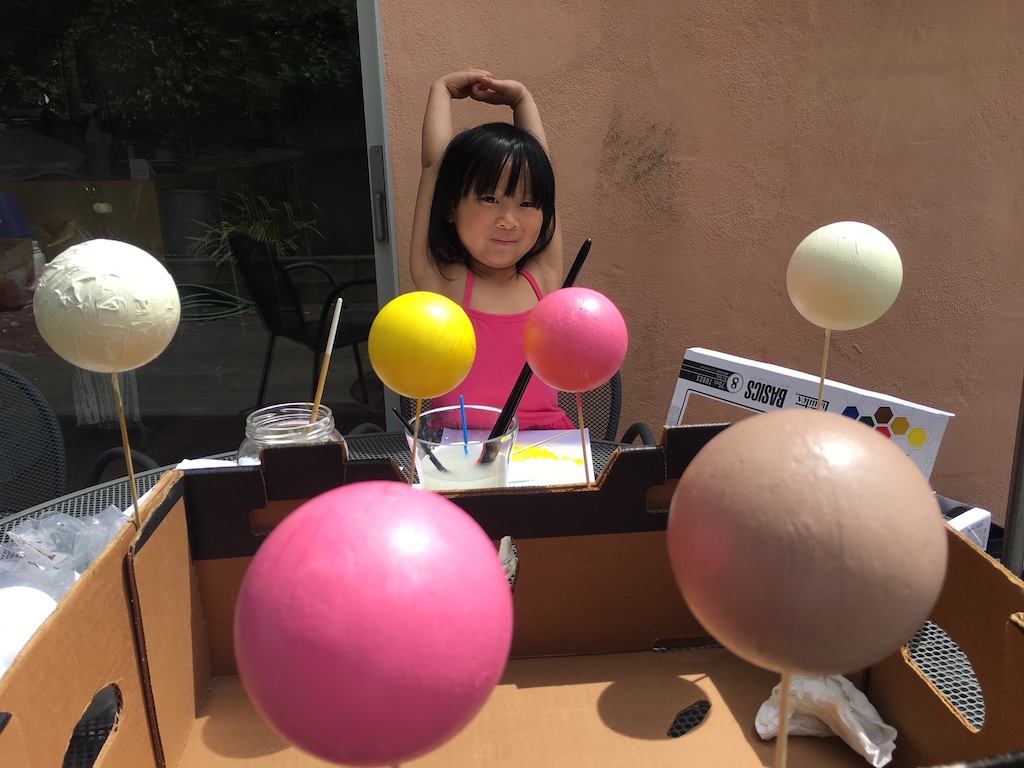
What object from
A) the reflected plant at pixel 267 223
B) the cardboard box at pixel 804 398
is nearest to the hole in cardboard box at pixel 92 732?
the cardboard box at pixel 804 398

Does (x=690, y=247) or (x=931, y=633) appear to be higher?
(x=690, y=247)

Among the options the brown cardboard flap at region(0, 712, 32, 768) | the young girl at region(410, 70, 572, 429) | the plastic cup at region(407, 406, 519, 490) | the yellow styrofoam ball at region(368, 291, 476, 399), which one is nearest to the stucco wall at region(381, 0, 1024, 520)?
the young girl at region(410, 70, 572, 429)

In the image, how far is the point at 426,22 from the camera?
1.80 m

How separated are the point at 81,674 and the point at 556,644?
0.49m

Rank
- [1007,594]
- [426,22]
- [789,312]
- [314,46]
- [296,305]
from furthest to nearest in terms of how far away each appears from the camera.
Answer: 1. [296,305]
2. [314,46]
3. [789,312]
4. [426,22]
5. [1007,594]

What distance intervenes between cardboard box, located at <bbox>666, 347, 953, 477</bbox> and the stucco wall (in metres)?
0.69

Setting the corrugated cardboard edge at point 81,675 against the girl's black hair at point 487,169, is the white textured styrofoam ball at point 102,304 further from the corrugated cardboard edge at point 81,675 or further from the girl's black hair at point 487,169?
the girl's black hair at point 487,169

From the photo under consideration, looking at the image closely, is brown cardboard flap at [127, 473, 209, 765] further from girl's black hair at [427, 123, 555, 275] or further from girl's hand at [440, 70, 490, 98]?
girl's hand at [440, 70, 490, 98]

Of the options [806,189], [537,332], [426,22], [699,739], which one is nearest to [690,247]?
[806,189]

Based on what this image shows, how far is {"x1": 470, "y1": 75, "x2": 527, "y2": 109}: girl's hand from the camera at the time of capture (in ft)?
A: 5.38

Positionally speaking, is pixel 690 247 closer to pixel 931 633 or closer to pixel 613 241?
pixel 613 241

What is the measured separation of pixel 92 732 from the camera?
0.75m

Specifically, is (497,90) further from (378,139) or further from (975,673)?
(975,673)

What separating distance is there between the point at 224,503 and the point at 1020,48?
2234 mm
